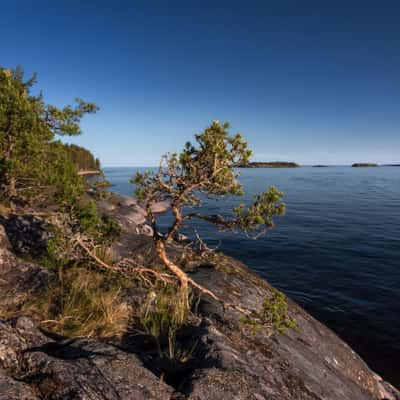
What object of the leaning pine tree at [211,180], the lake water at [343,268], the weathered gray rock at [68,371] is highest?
the leaning pine tree at [211,180]

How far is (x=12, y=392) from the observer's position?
8.46ft

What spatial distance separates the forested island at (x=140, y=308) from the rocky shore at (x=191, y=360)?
0.07 feet

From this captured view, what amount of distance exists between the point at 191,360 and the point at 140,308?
2110mm

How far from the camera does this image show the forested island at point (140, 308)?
335 cm

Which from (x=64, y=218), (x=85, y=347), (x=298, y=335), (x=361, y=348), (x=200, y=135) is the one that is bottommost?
(x=361, y=348)

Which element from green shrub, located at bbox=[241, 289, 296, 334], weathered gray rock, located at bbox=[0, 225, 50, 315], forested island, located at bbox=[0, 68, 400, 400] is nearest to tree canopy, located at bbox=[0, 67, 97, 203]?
forested island, located at bbox=[0, 68, 400, 400]

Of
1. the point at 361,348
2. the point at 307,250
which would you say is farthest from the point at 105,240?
the point at 307,250

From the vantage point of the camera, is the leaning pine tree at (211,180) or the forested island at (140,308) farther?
the leaning pine tree at (211,180)

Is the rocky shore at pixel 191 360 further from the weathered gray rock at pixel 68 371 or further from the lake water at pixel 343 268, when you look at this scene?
the lake water at pixel 343 268

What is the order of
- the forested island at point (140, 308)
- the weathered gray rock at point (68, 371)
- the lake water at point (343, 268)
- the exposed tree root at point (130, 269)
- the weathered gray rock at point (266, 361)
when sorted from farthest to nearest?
1. the lake water at point (343, 268)
2. the exposed tree root at point (130, 269)
3. the weathered gray rock at point (266, 361)
4. the forested island at point (140, 308)
5. the weathered gray rock at point (68, 371)

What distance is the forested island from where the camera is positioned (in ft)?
11.0

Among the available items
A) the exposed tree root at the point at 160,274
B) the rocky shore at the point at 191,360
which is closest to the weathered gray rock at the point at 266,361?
the rocky shore at the point at 191,360

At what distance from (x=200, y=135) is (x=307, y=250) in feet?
Result: 63.0

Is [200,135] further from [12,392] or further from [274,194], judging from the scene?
[12,392]
